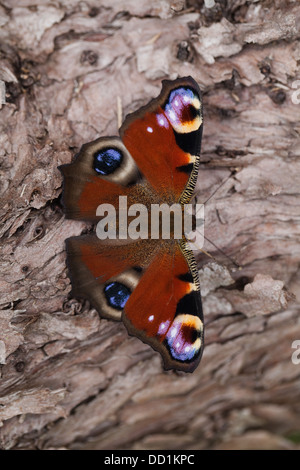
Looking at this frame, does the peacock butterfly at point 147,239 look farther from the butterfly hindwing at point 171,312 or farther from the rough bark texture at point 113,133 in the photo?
the rough bark texture at point 113,133

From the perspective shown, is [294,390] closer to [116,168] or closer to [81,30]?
[116,168]

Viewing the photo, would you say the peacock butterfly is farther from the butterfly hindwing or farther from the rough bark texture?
the rough bark texture

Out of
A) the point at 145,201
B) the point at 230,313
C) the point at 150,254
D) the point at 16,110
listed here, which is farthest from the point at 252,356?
the point at 16,110

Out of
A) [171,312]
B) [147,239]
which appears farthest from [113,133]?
[171,312]

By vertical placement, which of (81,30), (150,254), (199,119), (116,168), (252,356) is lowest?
(252,356)

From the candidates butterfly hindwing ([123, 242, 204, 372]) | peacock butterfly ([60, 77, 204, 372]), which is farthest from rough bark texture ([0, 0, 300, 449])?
butterfly hindwing ([123, 242, 204, 372])

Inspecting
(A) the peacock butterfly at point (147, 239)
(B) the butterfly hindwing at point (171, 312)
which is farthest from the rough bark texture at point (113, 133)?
(B) the butterfly hindwing at point (171, 312)

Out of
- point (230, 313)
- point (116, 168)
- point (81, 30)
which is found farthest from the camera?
point (230, 313)

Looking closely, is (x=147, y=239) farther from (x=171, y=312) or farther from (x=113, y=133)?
(x=113, y=133)
